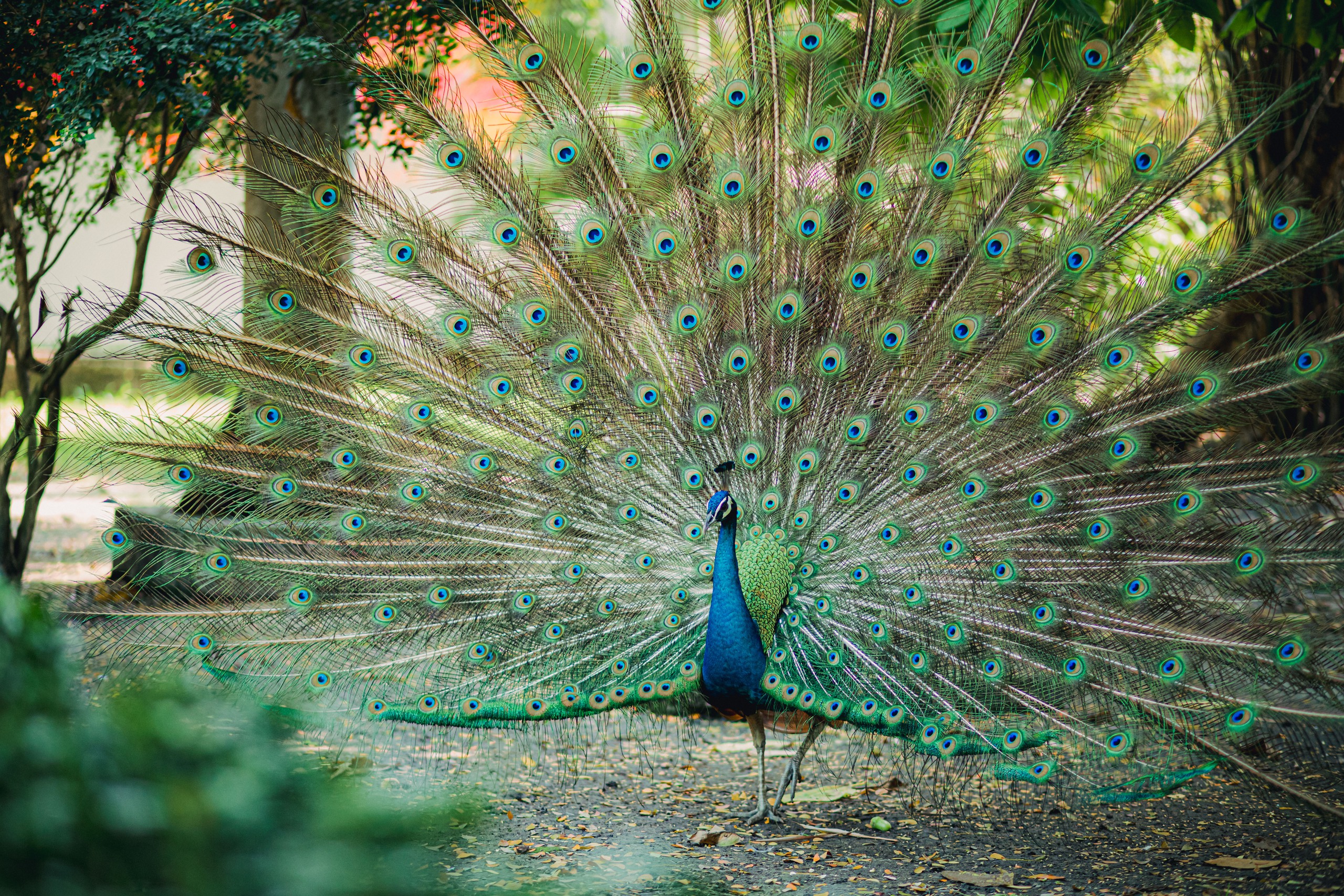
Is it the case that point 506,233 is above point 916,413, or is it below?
above

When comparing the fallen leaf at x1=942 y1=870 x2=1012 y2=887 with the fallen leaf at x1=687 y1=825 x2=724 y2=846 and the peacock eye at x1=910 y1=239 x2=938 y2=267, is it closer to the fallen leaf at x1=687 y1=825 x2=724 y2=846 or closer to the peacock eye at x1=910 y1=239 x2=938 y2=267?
the fallen leaf at x1=687 y1=825 x2=724 y2=846

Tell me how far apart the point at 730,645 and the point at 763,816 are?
0.78 metres

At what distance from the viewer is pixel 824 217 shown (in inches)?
146

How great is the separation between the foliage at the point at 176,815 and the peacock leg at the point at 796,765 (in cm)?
280

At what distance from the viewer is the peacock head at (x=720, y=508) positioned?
3572mm

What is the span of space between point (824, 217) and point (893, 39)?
26.3 inches

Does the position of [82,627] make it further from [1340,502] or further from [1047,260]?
[1340,502]

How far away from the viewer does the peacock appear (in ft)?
11.4

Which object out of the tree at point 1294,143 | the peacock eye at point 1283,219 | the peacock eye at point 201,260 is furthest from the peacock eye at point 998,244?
the peacock eye at point 201,260

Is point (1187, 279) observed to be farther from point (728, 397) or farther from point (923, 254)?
point (728, 397)

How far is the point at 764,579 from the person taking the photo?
12.6ft

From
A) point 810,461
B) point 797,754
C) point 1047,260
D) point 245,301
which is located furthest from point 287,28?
point 797,754

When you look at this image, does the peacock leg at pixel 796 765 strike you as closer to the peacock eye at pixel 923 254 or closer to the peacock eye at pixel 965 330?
the peacock eye at pixel 965 330

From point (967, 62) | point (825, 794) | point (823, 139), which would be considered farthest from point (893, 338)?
point (825, 794)
